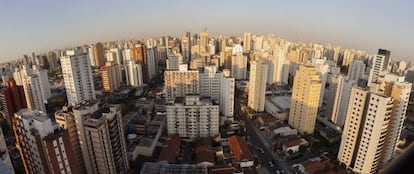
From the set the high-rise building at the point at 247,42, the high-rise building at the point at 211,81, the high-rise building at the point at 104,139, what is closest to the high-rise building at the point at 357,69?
the high-rise building at the point at 211,81

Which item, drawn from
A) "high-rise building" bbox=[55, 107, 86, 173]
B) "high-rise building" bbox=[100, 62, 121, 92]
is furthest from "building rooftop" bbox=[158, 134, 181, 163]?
"high-rise building" bbox=[100, 62, 121, 92]

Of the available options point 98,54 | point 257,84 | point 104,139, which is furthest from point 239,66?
point 104,139

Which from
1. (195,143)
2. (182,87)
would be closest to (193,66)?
(182,87)

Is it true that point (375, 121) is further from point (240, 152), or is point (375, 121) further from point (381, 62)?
point (381, 62)

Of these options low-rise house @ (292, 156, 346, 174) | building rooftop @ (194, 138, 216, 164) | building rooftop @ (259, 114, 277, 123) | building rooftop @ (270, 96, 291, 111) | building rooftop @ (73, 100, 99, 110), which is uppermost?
building rooftop @ (73, 100, 99, 110)

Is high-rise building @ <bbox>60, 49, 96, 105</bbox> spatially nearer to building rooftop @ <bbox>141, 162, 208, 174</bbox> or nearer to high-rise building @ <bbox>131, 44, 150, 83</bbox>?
high-rise building @ <bbox>131, 44, 150, 83</bbox>

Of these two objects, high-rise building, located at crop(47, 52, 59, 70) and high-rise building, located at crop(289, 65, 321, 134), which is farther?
high-rise building, located at crop(47, 52, 59, 70)
